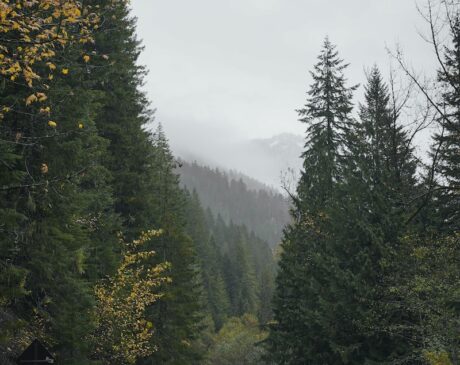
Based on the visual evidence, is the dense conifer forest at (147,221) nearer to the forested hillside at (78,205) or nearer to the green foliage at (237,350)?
the forested hillside at (78,205)

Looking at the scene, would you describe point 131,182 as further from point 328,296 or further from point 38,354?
point 38,354

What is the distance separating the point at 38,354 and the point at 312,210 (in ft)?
53.1

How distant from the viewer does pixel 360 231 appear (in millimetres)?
16141

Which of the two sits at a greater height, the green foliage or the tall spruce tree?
the tall spruce tree

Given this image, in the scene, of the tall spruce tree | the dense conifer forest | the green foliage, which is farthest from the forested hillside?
the green foliage

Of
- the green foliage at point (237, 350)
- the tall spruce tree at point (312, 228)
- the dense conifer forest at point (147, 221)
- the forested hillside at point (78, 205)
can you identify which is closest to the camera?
the forested hillside at point (78, 205)

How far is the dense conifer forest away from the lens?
9.02 metres

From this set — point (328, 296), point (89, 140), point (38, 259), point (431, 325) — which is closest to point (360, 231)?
point (328, 296)

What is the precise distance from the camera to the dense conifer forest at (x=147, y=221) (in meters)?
9.02

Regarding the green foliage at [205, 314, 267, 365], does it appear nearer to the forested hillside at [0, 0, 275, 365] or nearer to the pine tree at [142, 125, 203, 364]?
the pine tree at [142, 125, 203, 364]

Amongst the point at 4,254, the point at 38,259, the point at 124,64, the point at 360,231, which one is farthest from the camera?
the point at 124,64

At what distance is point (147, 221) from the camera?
20.2 m

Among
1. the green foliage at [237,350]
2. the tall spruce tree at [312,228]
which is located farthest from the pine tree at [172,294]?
the green foliage at [237,350]

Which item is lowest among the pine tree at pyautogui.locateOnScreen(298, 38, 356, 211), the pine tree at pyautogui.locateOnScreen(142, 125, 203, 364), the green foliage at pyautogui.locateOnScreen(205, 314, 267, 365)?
the green foliage at pyautogui.locateOnScreen(205, 314, 267, 365)
